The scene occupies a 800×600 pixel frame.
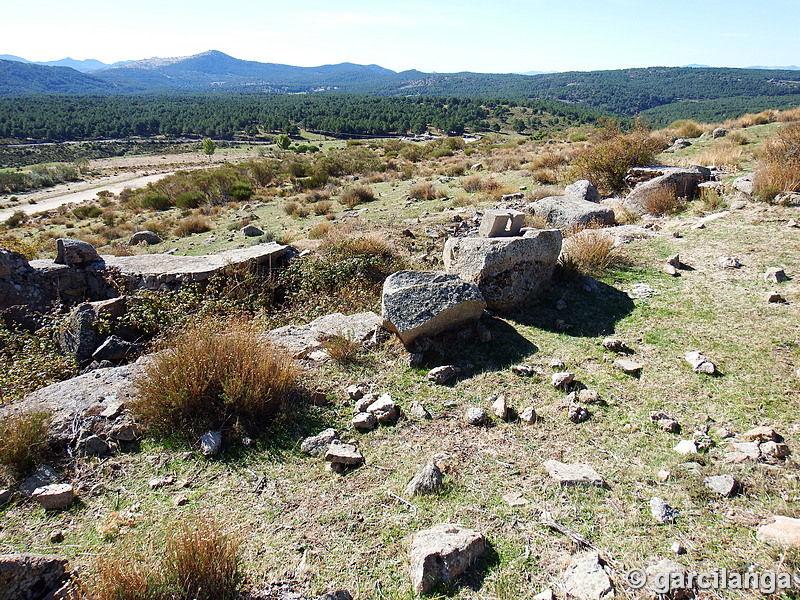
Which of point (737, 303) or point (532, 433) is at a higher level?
point (737, 303)

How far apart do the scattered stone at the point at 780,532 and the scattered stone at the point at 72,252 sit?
9059 millimetres

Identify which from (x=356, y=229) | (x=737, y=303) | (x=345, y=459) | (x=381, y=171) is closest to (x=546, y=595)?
(x=345, y=459)

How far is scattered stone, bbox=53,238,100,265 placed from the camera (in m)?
7.41

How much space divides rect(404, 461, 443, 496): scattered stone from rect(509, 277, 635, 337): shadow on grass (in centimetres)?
289

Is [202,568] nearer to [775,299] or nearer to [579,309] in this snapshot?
[579,309]

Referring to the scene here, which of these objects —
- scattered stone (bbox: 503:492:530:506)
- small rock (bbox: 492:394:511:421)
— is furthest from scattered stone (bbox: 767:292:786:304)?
scattered stone (bbox: 503:492:530:506)

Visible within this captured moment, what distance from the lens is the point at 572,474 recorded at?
126 inches

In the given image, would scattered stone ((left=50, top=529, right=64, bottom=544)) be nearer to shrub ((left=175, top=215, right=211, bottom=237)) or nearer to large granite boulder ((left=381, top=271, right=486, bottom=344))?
large granite boulder ((left=381, top=271, right=486, bottom=344))

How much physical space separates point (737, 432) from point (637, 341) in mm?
1630

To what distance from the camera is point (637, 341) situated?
500cm

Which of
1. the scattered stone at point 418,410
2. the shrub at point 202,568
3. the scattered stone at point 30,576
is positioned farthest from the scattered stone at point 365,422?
the scattered stone at point 30,576

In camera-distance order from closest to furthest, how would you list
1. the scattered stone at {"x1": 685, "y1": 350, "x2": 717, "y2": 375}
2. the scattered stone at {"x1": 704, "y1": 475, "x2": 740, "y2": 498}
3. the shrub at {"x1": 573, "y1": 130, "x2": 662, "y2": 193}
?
the scattered stone at {"x1": 704, "y1": 475, "x2": 740, "y2": 498}
the scattered stone at {"x1": 685, "y1": 350, "x2": 717, "y2": 375}
the shrub at {"x1": 573, "y1": 130, "x2": 662, "y2": 193}

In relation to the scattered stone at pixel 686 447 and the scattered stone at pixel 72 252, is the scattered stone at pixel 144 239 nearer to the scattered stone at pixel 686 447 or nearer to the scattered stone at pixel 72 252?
the scattered stone at pixel 72 252

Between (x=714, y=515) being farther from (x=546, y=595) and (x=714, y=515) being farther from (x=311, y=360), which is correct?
(x=311, y=360)
